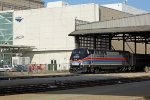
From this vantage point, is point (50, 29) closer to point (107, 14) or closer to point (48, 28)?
point (48, 28)

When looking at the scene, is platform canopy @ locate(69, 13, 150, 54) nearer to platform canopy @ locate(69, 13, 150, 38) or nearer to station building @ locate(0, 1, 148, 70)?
platform canopy @ locate(69, 13, 150, 38)

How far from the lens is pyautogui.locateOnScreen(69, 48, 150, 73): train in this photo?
52.9 m

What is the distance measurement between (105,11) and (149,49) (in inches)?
885

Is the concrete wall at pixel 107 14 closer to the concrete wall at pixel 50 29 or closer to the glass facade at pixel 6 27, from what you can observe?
the concrete wall at pixel 50 29

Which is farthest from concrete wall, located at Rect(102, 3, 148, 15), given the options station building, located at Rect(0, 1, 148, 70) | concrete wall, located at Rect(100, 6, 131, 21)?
station building, located at Rect(0, 1, 148, 70)

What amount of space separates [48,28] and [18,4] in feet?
137

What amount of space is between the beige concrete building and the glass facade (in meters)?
24.0

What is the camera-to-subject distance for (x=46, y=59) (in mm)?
74312

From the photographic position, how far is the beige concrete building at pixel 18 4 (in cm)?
10571

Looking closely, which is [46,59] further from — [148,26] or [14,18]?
[148,26]

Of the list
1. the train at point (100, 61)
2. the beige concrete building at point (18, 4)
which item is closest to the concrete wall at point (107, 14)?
the train at point (100, 61)

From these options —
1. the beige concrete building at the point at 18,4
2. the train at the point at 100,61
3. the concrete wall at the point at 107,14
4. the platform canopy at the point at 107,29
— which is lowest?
the train at the point at 100,61

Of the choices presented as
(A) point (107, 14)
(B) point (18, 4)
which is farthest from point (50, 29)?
(B) point (18, 4)

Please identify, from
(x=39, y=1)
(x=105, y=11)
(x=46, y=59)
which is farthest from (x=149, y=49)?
(x=39, y=1)
